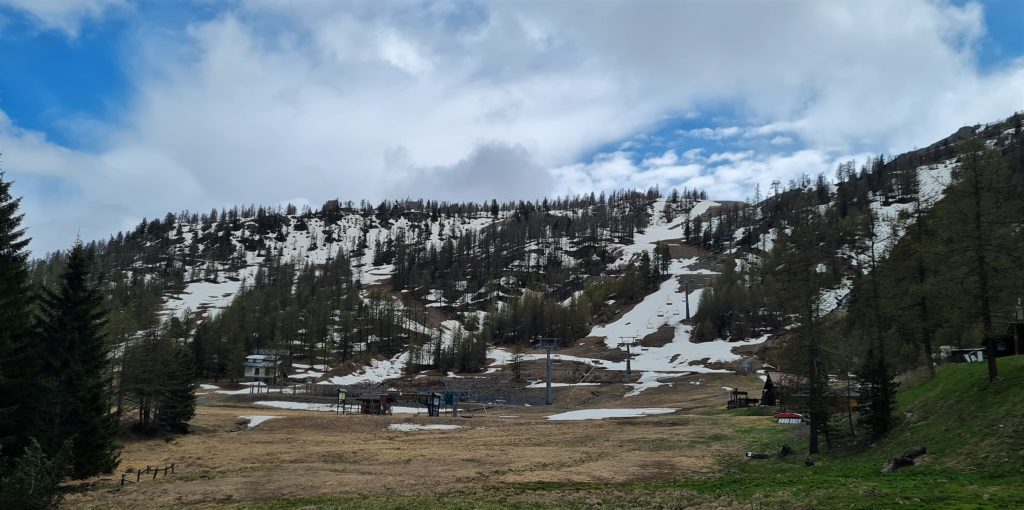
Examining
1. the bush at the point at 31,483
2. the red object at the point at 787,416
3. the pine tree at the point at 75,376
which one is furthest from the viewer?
the red object at the point at 787,416

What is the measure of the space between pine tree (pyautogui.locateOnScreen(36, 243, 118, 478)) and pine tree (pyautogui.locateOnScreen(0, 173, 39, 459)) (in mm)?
647

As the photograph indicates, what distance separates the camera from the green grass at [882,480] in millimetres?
15727

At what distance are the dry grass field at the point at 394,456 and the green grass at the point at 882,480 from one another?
8.03 feet

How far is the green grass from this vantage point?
51.6ft

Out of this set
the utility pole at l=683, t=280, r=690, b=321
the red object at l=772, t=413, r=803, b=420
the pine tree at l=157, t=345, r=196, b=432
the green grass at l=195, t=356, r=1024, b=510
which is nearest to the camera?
the green grass at l=195, t=356, r=1024, b=510

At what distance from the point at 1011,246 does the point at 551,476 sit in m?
24.2

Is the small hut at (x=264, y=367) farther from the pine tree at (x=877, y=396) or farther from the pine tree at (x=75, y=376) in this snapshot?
the pine tree at (x=877, y=396)

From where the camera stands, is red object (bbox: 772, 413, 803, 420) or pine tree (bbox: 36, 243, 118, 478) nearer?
pine tree (bbox: 36, 243, 118, 478)

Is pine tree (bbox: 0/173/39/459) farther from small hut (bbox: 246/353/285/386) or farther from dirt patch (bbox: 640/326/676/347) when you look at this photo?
dirt patch (bbox: 640/326/676/347)

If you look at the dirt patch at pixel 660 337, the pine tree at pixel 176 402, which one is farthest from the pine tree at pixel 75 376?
the dirt patch at pixel 660 337

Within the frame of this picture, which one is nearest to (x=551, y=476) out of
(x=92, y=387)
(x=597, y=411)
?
(x=92, y=387)

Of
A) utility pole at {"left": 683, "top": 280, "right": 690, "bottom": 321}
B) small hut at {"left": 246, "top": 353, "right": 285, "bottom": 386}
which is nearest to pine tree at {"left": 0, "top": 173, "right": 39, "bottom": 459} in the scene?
small hut at {"left": 246, "top": 353, "right": 285, "bottom": 386}

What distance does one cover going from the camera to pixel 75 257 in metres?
28.6

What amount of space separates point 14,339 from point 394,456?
64.2ft
